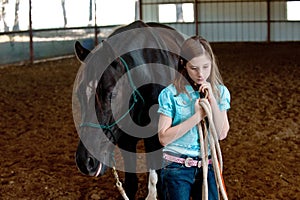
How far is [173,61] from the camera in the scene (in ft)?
11.4

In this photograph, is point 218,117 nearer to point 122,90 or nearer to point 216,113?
point 216,113

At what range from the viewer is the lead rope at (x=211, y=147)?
7.30 feet

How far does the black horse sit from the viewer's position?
2803mm

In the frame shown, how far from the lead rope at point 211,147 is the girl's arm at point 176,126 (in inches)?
1.4

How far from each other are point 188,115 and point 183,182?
0.29 metres

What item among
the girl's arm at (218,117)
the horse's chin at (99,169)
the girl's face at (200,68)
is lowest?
the horse's chin at (99,169)

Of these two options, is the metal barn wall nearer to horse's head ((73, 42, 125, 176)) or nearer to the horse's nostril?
horse's head ((73, 42, 125, 176))

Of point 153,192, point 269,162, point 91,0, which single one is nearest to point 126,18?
point 91,0

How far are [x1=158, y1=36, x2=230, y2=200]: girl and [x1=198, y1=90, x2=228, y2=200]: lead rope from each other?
3 cm

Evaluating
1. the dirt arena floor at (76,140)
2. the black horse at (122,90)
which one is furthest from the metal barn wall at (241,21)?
the black horse at (122,90)

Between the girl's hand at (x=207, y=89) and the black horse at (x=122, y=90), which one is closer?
the girl's hand at (x=207, y=89)

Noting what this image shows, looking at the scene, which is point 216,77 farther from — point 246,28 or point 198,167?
point 246,28

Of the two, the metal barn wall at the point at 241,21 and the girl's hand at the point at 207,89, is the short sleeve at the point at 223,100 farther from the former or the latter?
the metal barn wall at the point at 241,21

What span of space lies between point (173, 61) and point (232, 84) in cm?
573
